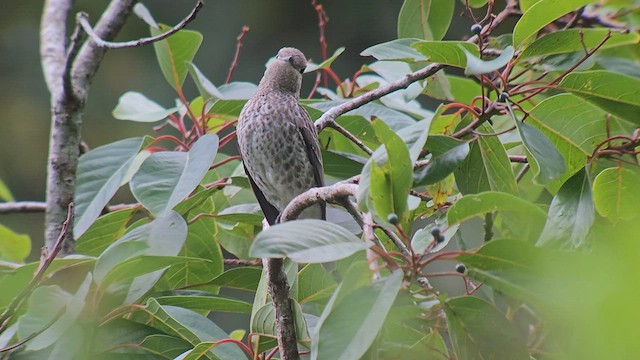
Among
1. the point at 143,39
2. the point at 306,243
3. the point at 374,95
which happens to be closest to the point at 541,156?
the point at 306,243

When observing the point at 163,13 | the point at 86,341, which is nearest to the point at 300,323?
the point at 86,341

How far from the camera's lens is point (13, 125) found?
300 inches

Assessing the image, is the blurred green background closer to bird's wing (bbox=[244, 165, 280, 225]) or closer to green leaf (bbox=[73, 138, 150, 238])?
bird's wing (bbox=[244, 165, 280, 225])

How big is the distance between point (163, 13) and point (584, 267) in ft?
23.2

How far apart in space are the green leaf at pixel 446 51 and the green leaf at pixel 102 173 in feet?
3.13

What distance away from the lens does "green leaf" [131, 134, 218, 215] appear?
190 centimetres

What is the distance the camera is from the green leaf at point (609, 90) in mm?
1859

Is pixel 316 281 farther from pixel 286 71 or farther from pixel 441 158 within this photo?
pixel 286 71

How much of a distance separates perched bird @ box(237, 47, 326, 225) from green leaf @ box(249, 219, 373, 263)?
4.60 ft

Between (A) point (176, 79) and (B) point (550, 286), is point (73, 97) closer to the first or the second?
(A) point (176, 79)

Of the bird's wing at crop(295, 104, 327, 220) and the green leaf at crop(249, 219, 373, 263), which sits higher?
the green leaf at crop(249, 219, 373, 263)

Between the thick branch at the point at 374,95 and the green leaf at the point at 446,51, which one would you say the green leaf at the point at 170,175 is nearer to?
the thick branch at the point at 374,95

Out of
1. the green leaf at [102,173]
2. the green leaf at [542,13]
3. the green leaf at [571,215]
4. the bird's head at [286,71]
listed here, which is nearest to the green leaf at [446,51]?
the green leaf at [542,13]

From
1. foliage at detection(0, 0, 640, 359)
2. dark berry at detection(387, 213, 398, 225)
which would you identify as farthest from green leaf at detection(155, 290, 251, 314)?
dark berry at detection(387, 213, 398, 225)
